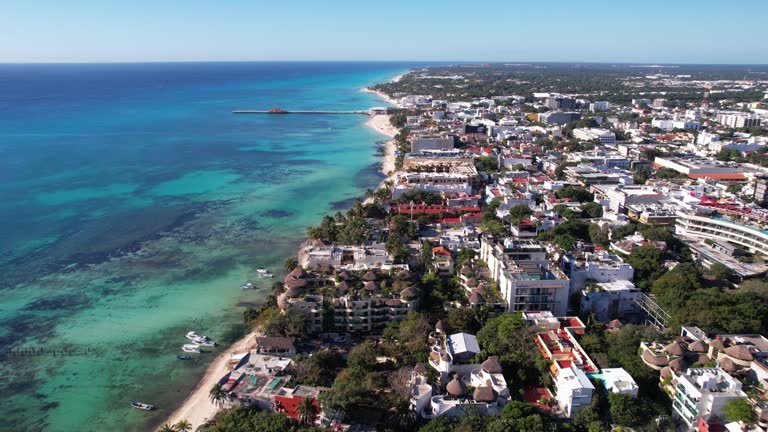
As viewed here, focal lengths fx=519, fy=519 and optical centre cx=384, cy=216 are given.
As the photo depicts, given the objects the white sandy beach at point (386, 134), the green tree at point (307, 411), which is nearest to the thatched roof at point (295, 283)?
the green tree at point (307, 411)

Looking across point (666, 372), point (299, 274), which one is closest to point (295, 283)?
point (299, 274)

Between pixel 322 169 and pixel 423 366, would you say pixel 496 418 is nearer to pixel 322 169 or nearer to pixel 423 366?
pixel 423 366

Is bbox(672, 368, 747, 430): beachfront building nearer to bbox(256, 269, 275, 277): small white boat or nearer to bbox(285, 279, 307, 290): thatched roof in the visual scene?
bbox(285, 279, 307, 290): thatched roof

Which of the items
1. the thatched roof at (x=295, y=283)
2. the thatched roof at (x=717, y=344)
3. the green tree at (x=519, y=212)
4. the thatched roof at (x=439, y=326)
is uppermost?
the green tree at (x=519, y=212)

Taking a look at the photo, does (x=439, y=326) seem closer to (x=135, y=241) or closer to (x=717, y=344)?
(x=717, y=344)

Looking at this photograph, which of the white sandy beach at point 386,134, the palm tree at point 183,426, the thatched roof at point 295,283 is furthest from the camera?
the white sandy beach at point 386,134

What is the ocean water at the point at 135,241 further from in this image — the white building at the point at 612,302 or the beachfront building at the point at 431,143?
the white building at the point at 612,302

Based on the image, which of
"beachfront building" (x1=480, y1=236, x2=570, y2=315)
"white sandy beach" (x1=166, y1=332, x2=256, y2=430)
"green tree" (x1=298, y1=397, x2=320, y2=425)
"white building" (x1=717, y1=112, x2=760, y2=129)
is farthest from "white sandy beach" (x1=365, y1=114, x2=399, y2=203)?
"white building" (x1=717, y1=112, x2=760, y2=129)

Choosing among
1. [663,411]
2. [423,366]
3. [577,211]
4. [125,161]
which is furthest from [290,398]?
[125,161]
